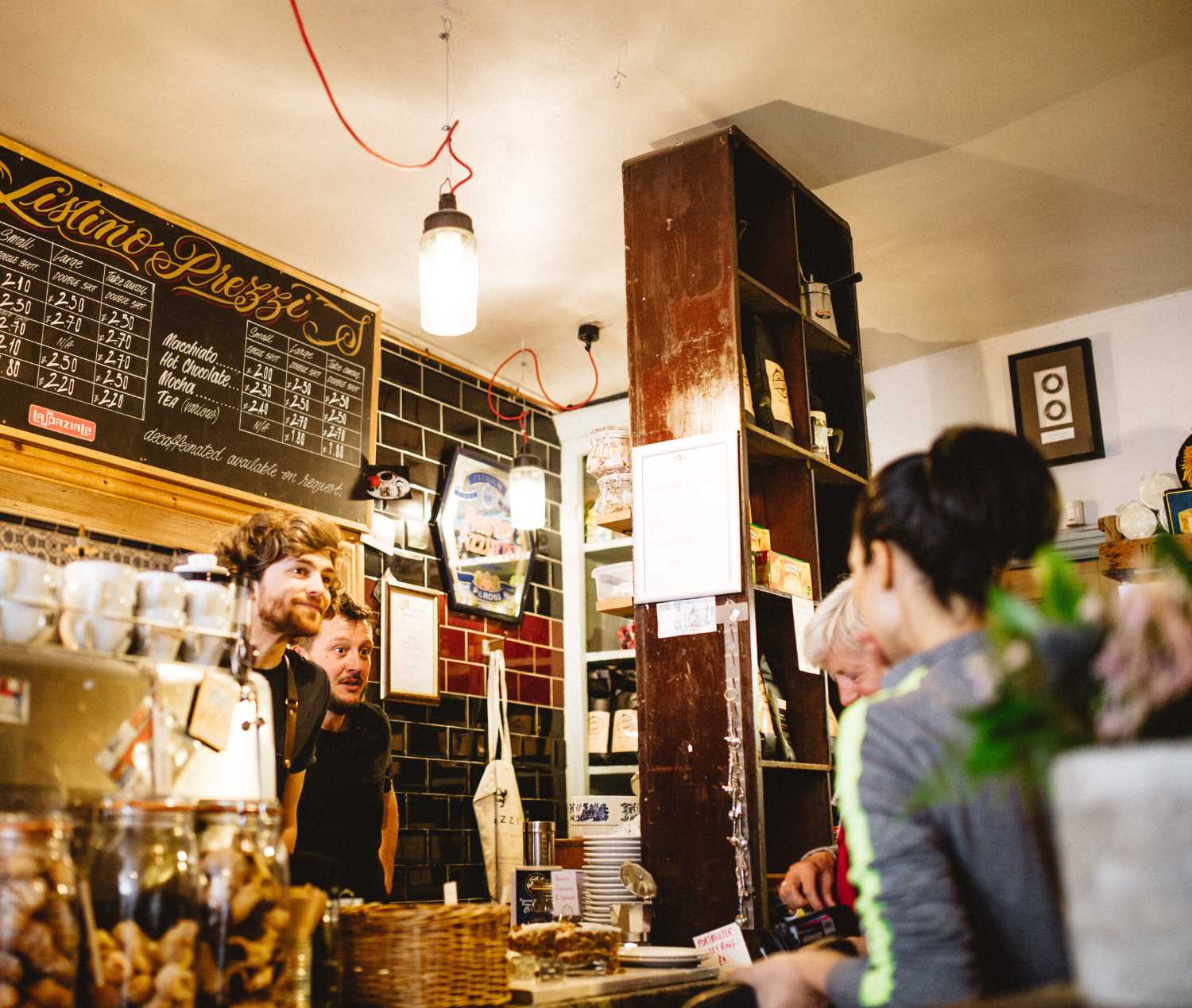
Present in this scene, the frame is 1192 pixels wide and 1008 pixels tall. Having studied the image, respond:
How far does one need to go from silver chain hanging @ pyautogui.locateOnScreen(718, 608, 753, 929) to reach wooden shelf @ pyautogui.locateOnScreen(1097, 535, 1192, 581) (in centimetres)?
190

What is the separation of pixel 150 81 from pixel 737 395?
1801 mm

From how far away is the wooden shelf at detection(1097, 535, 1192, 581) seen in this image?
4.06 m

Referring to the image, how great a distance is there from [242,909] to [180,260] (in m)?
2.99

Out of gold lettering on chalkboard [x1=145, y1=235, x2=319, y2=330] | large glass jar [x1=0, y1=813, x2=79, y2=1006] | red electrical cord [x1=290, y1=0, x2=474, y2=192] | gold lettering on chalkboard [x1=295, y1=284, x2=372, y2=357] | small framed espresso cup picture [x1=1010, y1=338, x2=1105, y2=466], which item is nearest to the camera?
large glass jar [x1=0, y1=813, x2=79, y2=1006]

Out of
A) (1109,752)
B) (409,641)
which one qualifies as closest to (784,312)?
(409,641)

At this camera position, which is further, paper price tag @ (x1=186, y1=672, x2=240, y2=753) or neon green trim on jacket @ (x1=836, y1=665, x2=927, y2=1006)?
paper price tag @ (x1=186, y1=672, x2=240, y2=753)

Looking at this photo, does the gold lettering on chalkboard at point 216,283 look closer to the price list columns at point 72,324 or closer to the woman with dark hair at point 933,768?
the price list columns at point 72,324

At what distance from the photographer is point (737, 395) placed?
304cm

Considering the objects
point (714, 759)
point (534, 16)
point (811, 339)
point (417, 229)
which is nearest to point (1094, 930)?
point (714, 759)

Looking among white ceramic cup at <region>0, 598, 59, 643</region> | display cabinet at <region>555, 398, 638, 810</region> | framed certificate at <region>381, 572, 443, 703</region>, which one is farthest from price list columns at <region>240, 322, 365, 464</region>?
white ceramic cup at <region>0, 598, 59, 643</region>

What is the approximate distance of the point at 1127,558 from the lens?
4141 millimetres

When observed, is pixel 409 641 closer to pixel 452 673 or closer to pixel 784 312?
pixel 452 673

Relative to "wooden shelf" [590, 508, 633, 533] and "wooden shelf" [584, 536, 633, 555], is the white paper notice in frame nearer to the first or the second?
"wooden shelf" [590, 508, 633, 533]

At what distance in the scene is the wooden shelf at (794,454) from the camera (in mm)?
3158
